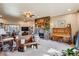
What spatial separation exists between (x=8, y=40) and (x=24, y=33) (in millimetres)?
288

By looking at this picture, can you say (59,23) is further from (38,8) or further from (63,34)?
(38,8)

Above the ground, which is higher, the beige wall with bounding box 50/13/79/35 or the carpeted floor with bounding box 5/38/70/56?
the beige wall with bounding box 50/13/79/35

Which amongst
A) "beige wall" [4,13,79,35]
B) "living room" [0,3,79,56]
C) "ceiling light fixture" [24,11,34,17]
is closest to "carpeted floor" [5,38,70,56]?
"living room" [0,3,79,56]

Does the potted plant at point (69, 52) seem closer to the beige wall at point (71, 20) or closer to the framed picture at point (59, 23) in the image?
the beige wall at point (71, 20)

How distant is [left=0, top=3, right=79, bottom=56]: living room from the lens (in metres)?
2.49

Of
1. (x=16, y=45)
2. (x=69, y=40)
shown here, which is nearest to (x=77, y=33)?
(x=69, y=40)

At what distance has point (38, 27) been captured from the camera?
252 centimetres

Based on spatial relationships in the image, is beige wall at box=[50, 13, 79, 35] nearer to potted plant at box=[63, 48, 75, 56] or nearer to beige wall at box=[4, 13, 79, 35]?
beige wall at box=[4, 13, 79, 35]

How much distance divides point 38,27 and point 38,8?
0.32 metres

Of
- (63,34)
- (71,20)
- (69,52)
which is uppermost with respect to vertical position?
(71,20)

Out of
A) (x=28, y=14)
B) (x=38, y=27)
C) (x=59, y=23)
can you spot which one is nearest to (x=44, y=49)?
(x=38, y=27)

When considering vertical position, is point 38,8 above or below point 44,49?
above

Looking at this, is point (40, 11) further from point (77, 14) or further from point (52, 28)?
point (77, 14)

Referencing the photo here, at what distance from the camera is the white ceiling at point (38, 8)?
2.50 metres
